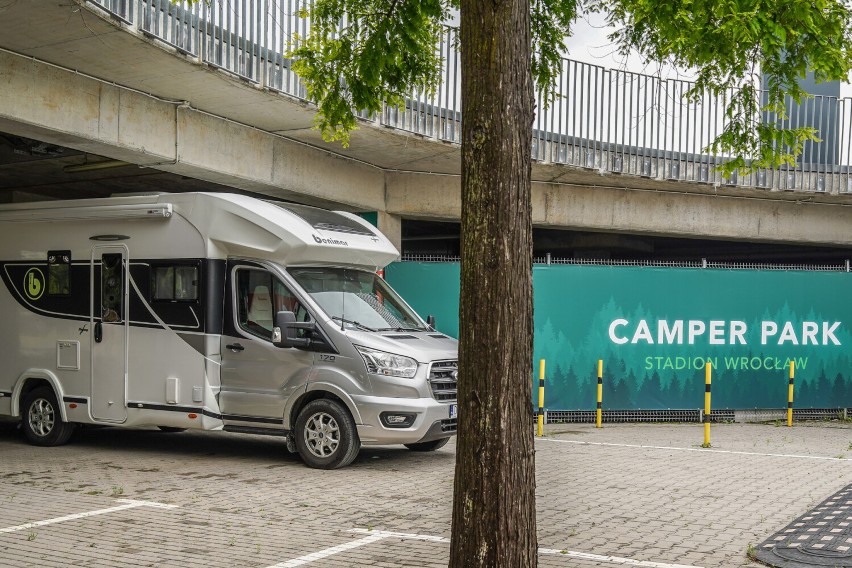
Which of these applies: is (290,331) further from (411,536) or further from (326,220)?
(411,536)

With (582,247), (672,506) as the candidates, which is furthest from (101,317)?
(582,247)

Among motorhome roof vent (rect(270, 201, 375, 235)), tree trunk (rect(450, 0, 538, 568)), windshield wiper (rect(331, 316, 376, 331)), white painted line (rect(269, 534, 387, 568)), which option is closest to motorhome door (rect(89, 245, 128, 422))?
motorhome roof vent (rect(270, 201, 375, 235))

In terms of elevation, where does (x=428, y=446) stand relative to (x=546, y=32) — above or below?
below

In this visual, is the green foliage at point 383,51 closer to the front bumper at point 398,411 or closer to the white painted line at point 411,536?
the front bumper at point 398,411

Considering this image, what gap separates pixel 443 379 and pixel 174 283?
11.4ft

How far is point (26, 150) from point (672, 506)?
10.5 m

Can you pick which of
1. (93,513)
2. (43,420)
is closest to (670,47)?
(93,513)

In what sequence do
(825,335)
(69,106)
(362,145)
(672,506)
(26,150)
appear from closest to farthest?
(672,506)
(69,106)
(26,150)
(362,145)
(825,335)

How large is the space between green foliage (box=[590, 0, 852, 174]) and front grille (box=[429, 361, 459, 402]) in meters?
3.81

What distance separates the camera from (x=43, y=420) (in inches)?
526

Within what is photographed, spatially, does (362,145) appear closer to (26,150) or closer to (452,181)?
(452,181)

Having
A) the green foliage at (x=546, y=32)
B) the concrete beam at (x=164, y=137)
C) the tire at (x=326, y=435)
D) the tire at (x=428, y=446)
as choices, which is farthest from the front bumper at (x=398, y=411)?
the concrete beam at (x=164, y=137)

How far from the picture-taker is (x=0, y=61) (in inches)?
433

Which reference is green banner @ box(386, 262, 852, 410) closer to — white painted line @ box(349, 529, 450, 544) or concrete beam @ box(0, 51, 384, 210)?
concrete beam @ box(0, 51, 384, 210)
